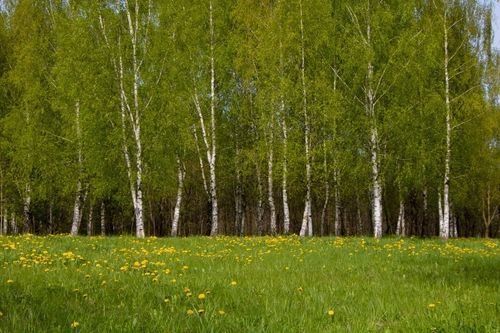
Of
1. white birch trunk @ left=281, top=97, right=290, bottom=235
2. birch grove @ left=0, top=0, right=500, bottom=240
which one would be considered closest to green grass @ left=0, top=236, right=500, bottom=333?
birch grove @ left=0, top=0, right=500, bottom=240

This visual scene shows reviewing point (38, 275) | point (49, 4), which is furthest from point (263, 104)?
point (38, 275)

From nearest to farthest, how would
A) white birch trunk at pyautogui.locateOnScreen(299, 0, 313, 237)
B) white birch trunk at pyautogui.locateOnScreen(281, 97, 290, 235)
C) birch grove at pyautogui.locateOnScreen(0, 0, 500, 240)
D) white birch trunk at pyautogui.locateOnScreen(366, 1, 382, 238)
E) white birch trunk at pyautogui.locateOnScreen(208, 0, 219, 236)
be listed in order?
white birch trunk at pyautogui.locateOnScreen(366, 1, 382, 238), birch grove at pyautogui.locateOnScreen(0, 0, 500, 240), white birch trunk at pyautogui.locateOnScreen(299, 0, 313, 237), white birch trunk at pyautogui.locateOnScreen(281, 97, 290, 235), white birch trunk at pyautogui.locateOnScreen(208, 0, 219, 236)

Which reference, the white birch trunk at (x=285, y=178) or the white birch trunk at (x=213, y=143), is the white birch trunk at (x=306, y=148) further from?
the white birch trunk at (x=213, y=143)

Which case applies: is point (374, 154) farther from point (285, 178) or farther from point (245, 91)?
point (245, 91)

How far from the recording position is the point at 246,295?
6.72 m

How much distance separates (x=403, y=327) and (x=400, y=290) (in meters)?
2.46

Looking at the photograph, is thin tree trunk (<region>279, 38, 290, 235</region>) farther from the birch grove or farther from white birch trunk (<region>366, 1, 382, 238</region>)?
white birch trunk (<region>366, 1, 382, 238</region>)

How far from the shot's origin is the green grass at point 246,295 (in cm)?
490

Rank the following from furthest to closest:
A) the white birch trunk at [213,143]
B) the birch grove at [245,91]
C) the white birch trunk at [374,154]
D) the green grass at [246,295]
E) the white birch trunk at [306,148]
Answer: the white birch trunk at [213,143]
the white birch trunk at [306,148]
the birch grove at [245,91]
the white birch trunk at [374,154]
the green grass at [246,295]

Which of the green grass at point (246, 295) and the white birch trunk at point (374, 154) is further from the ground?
the white birch trunk at point (374, 154)

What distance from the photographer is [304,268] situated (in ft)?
33.4

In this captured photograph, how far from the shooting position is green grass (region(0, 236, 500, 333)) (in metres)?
4.90

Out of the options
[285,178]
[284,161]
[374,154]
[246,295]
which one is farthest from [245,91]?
[246,295]

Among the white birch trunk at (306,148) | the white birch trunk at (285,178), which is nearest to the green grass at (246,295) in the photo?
the white birch trunk at (306,148)
